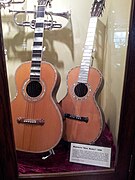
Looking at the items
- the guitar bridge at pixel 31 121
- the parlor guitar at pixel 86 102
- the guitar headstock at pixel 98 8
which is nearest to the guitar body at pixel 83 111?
the parlor guitar at pixel 86 102

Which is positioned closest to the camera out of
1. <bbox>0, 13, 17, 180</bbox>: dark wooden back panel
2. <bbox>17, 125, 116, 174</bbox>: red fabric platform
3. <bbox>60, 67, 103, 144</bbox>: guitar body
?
<bbox>0, 13, 17, 180</bbox>: dark wooden back panel

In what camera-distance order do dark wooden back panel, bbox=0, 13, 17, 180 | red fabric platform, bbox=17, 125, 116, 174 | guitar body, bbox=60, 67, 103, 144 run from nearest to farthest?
dark wooden back panel, bbox=0, 13, 17, 180 → red fabric platform, bbox=17, 125, 116, 174 → guitar body, bbox=60, 67, 103, 144

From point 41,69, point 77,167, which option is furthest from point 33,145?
point 41,69

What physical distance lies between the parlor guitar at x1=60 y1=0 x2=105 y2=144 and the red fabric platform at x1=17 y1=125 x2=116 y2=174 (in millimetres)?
47

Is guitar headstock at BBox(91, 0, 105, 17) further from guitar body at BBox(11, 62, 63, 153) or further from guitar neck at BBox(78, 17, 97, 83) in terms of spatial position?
guitar body at BBox(11, 62, 63, 153)

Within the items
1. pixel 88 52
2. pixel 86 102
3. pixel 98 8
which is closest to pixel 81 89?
pixel 86 102

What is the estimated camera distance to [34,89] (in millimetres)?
1075

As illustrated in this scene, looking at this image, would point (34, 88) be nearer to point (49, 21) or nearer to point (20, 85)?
Answer: point (20, 85)

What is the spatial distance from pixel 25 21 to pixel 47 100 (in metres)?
0.43

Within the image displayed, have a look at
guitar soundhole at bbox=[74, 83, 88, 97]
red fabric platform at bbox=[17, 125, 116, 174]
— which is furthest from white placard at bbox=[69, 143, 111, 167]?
guitar soundhole at bbox=[74, 83, 88, 97]

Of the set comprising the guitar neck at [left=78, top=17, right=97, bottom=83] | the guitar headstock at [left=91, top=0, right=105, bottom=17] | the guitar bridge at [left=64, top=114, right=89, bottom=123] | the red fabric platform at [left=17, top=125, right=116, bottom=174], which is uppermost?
the guitar headstock at [left=91, top=0, right=105, bottom=17]

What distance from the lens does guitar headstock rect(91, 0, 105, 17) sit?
1060 millimetres

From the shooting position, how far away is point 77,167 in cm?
101

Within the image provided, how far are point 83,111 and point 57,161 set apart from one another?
29cm
